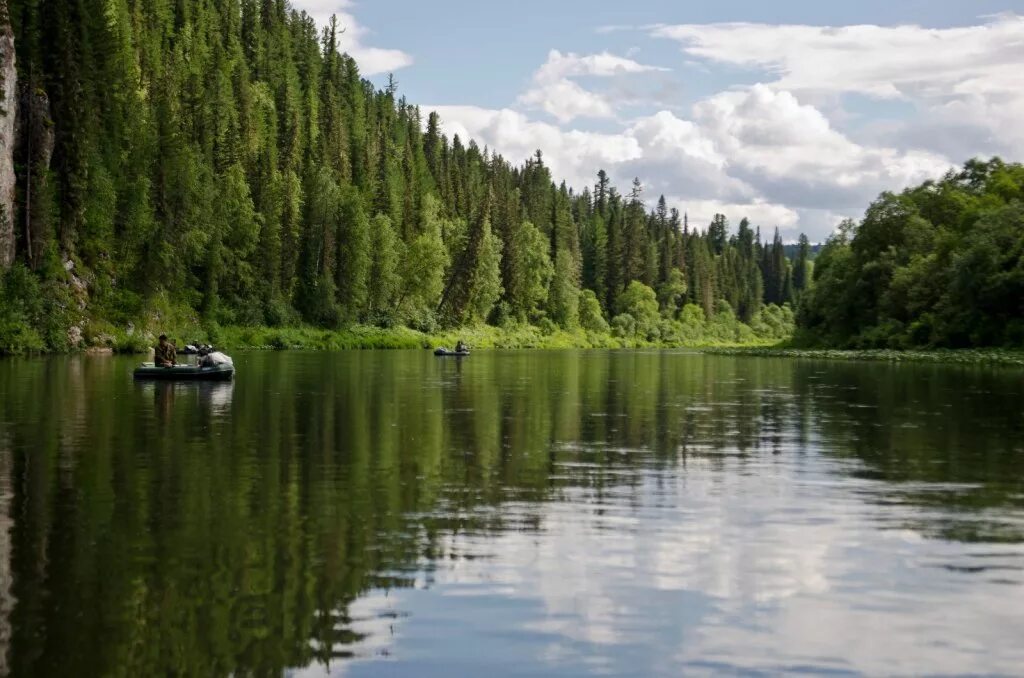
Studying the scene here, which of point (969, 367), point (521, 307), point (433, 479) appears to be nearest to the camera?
point (433, 479)

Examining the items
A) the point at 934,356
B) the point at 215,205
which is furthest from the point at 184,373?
the point at 215,205

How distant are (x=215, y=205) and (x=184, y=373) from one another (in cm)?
7151

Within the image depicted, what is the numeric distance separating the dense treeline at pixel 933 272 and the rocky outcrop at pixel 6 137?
78.3 meters

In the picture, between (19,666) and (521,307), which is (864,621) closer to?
(19,666)

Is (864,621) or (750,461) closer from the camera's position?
(864,621)

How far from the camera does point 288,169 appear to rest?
150 metres

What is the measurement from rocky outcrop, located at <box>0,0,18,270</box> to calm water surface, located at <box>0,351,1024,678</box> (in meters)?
55.2

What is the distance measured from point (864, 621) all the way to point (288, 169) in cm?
14453

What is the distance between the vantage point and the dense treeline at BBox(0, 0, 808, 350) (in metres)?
93.0

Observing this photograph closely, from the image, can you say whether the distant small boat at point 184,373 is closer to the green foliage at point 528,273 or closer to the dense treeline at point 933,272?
the dense treeline at point 933,272

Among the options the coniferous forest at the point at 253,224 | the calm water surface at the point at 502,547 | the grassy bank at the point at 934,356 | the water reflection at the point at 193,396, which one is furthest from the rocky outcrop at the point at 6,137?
the grassy bank at the point at 934,356

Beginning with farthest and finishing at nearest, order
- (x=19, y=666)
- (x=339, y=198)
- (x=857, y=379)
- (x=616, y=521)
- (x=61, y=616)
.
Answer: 1. (x=339, y=198)
2. (x=857, y=379)
3. (x=616, y=521)
4. (x=61, y=616)
5. (x=19, y=666)

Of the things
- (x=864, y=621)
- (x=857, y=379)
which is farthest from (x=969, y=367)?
(x=864, y=621)

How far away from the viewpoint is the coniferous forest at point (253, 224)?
92.5 meters
